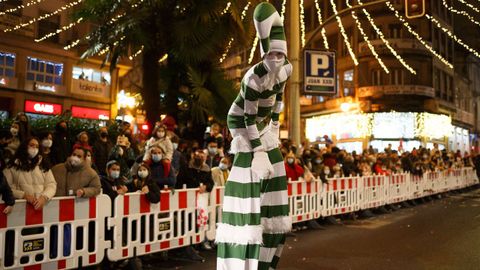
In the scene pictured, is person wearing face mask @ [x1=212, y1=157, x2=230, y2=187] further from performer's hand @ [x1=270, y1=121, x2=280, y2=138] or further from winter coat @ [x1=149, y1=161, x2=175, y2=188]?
performer's hand @ [x1=270, y1=121, x2=280, y2=138]

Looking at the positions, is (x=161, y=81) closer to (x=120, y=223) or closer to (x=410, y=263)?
(x=120, y=223)

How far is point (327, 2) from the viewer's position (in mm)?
35969

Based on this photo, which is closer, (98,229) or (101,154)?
(98,229)

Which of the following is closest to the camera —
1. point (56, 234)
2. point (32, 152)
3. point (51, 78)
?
point (56, 234)

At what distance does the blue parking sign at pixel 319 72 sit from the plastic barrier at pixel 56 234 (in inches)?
290

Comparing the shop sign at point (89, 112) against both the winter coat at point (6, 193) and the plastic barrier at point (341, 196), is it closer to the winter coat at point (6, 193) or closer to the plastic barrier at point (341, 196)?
the plastic barrier at point (341, 196)

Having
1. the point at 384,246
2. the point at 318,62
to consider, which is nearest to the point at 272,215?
the point at 384,246

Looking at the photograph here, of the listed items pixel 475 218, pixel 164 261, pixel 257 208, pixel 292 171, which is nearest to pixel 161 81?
pixel 292 171

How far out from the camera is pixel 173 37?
11938 mm

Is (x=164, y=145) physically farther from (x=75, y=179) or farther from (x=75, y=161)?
(x=75, y=179)

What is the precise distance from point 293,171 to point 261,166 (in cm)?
666

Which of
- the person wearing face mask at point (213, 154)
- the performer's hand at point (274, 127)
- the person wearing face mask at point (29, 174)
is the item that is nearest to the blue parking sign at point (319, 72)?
the person wearing face mask at point (213, 154)

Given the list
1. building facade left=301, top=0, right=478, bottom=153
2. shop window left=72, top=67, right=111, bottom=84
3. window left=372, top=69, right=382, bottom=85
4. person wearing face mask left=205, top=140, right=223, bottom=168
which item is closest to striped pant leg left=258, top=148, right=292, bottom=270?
person wearing face mask left=205, top=140, right=223, bottom=168

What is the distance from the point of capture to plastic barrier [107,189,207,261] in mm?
6172
